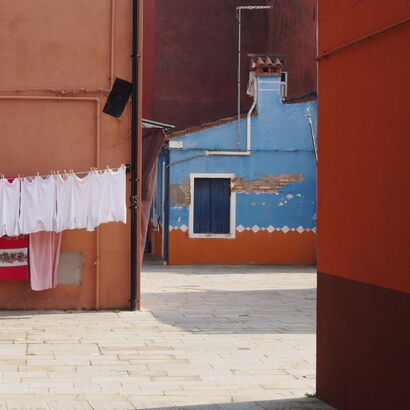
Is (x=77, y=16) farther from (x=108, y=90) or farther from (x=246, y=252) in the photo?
(x=246, y=252)

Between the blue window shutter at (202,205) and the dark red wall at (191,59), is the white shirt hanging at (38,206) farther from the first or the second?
the dark red wall at (191,59)

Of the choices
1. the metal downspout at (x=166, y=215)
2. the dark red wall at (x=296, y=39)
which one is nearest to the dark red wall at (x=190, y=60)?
the dark red wall at (x=296, y=39)

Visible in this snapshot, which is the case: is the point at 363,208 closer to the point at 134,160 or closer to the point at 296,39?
the point at 134,160

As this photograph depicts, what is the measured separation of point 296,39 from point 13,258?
15894 millimetres

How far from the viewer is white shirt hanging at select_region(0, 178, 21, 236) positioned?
12445 millimetres

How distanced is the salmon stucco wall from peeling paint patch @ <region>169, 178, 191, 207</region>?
10.1 m

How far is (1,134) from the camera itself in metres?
13.0

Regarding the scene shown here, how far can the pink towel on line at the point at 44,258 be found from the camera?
12820mm

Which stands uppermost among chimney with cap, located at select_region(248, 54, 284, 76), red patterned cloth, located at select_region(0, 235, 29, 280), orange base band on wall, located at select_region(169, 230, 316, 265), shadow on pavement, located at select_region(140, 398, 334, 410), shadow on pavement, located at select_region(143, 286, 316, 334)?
chimney with cap, located at select_region(248, 54, 284, 76)

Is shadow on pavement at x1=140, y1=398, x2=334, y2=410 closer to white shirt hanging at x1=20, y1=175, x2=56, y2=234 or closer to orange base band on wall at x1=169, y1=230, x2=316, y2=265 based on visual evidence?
white shirt hanging at x1=20, y1=175, x2=56, y2=234

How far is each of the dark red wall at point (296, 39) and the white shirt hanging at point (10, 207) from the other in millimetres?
14073

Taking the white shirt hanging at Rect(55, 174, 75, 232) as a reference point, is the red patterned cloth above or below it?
below

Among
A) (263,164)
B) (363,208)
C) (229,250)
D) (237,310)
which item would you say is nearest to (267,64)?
(263,164)

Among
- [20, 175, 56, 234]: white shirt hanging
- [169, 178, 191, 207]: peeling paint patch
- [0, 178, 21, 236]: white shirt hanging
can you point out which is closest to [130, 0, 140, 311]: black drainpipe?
[20, 175, 56, 234]: white shirt hanging
